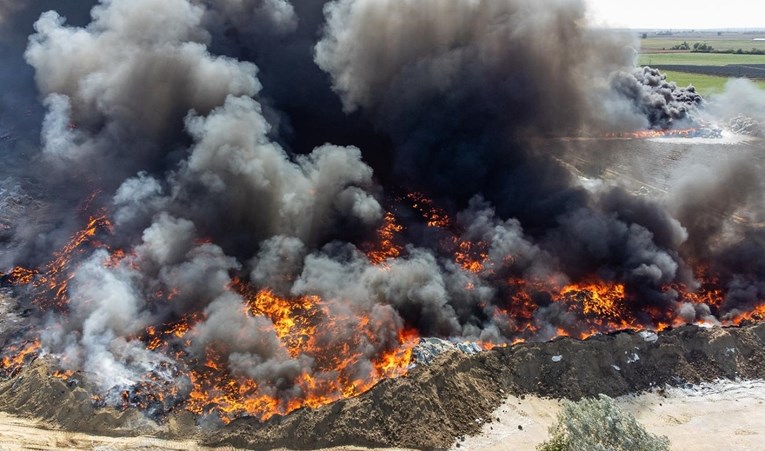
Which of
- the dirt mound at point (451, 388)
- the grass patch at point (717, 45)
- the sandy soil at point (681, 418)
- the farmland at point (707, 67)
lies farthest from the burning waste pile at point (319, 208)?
the grass patch at point (717, 45)

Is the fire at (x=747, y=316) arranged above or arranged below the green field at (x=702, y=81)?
below

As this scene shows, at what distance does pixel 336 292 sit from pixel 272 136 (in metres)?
16.7

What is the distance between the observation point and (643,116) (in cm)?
5569

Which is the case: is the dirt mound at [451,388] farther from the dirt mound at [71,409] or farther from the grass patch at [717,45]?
the grass patch at [717,45]

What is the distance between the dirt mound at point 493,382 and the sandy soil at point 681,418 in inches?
19.9

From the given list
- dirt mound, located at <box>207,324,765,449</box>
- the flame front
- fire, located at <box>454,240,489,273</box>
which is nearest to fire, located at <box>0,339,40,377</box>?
the flame front

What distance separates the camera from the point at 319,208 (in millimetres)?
32188

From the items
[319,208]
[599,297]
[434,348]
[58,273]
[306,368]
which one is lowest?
[306,368]

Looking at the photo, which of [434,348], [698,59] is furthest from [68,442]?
[698,59]

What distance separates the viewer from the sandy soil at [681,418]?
20625mm

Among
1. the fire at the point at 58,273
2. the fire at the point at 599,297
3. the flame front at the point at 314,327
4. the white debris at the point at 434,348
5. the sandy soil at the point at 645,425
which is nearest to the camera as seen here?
the sandy soil at the point at 645,425

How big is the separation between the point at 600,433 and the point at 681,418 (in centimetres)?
965

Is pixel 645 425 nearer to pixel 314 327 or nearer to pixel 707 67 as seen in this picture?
pixel 314 327

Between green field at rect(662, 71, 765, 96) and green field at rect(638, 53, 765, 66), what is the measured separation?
12.3 m
